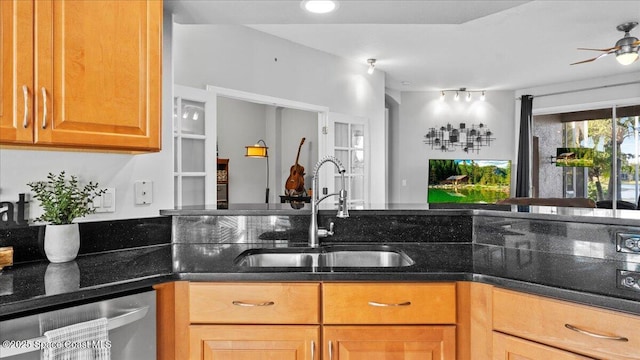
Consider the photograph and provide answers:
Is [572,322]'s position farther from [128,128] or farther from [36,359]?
[128,128]

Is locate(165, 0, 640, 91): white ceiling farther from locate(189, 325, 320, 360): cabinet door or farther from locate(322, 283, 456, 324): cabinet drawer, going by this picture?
locate(189, 325, 320, 360): cabinet door

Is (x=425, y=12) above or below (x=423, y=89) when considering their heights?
below

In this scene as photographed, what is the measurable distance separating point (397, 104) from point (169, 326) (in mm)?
6773

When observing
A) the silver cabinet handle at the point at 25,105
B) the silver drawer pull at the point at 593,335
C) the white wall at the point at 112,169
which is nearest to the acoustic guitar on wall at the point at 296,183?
the white wall at the point at 112,169

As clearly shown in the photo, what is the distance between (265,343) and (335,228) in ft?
2.41

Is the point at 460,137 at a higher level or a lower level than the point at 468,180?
higher

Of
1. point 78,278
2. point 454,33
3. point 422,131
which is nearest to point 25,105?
point 78,278

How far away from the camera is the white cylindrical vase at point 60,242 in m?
1.57

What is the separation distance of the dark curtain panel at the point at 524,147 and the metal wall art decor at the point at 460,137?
531 millimetres

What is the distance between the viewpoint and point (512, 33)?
14.8 feet

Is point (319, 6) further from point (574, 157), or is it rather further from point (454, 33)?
point (574, 157)

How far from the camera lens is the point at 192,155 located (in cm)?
361

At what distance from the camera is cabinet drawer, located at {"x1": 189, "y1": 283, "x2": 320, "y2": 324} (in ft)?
4.67

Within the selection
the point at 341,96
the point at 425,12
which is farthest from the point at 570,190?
the point at 425,12
